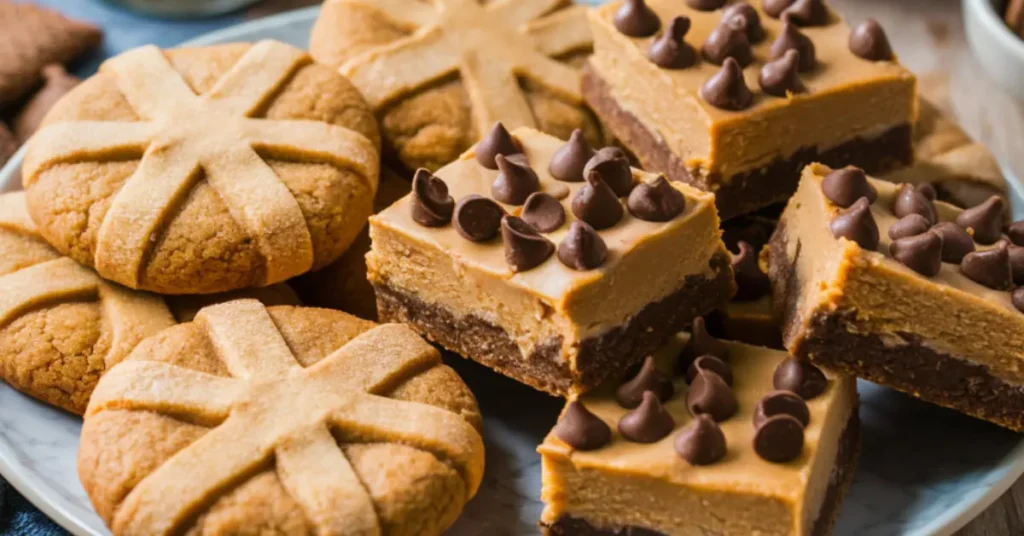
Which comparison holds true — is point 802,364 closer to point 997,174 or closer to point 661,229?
point 661,229

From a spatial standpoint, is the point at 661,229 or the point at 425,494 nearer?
the point at 425,494

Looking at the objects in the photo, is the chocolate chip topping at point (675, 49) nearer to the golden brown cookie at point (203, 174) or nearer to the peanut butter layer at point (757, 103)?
the peanut butter layer at point (757, 103)

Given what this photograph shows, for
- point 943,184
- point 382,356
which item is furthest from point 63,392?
point 943,184

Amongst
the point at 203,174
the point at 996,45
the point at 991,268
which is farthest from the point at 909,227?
the point at 203,174

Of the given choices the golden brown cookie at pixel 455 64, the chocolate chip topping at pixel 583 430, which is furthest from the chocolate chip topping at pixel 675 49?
the chocolate chip topping at pixel 583 430

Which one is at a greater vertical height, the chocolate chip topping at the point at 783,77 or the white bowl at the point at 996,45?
the chocolate chip topping at the point at 783,77

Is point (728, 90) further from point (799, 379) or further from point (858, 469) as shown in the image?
point (858, 469)
